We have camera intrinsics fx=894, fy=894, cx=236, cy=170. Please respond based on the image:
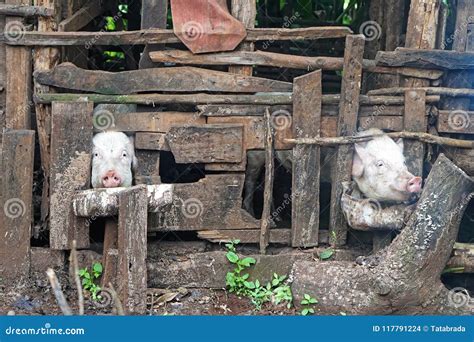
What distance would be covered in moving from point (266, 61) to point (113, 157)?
1678 millimetres

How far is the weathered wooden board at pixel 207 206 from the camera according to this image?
8.34 m

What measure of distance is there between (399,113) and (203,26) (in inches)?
79.3

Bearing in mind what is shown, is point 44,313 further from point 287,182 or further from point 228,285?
point 287,182

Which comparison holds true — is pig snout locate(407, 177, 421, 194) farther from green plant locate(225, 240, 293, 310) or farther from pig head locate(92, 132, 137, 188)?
pig head locate(92, 132, 137, 188)

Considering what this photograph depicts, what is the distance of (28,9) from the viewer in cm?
841

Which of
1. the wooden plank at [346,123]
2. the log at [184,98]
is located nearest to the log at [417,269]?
the wooden plank at [346,123]

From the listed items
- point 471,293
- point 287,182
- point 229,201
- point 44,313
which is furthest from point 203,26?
point 471,293

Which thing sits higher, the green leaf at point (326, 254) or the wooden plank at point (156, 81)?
the wooden plank at point (156, 81)

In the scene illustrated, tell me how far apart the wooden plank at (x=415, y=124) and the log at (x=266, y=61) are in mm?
260

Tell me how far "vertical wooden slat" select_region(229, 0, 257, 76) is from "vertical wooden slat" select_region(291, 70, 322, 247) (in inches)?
21.3

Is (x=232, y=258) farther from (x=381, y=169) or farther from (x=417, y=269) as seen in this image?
(x=417, y=269)

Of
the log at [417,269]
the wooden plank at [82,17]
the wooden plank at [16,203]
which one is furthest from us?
the wooden plank at [82,17]

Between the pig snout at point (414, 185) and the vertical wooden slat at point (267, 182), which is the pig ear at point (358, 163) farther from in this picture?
the vertical wooden slat at point (267, 182)

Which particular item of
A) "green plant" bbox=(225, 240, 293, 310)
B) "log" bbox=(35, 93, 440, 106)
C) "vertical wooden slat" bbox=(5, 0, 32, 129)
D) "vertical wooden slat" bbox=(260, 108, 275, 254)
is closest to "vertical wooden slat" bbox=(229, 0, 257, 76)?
"log" bbox=(35, 93, 440, 106)
